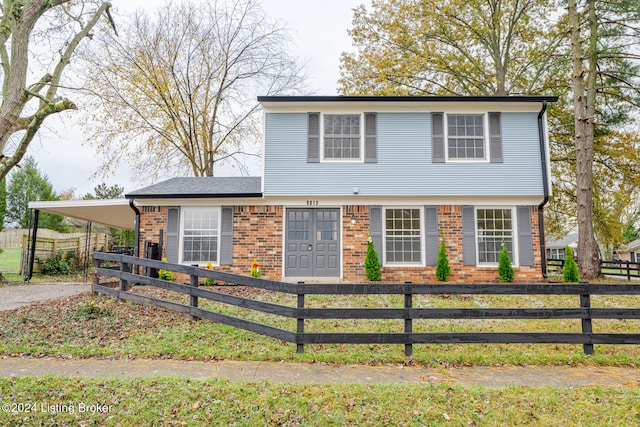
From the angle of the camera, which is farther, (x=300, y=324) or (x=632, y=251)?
(x=632, y=251)

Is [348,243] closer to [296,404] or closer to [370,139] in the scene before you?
[370,139]

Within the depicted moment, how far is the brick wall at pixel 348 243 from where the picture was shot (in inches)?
460

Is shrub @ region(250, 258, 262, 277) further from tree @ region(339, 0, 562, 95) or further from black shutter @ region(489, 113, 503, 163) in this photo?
tree @ region(339, 0, 562, 95)

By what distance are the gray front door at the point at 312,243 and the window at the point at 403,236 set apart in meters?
1.54

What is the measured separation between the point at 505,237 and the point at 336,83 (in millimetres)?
12303

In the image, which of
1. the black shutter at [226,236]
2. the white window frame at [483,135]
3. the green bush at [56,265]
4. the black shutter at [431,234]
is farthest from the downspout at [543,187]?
the green bush at [56,265]

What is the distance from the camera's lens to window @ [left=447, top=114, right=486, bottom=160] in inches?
479

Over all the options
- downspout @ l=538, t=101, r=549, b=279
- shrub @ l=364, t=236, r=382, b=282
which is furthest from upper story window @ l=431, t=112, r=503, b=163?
shrub @ l=364, t=236, r=382, b=282

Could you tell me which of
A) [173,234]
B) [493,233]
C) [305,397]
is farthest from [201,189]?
[305,397]

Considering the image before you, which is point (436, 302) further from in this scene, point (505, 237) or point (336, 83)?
point (336, 83)

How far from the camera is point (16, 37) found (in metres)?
8.98

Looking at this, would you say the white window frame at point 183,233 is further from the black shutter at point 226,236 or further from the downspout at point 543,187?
the downspout at point 543,187

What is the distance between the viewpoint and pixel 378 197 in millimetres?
11867

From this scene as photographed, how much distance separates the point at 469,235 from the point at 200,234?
8.10 meters
